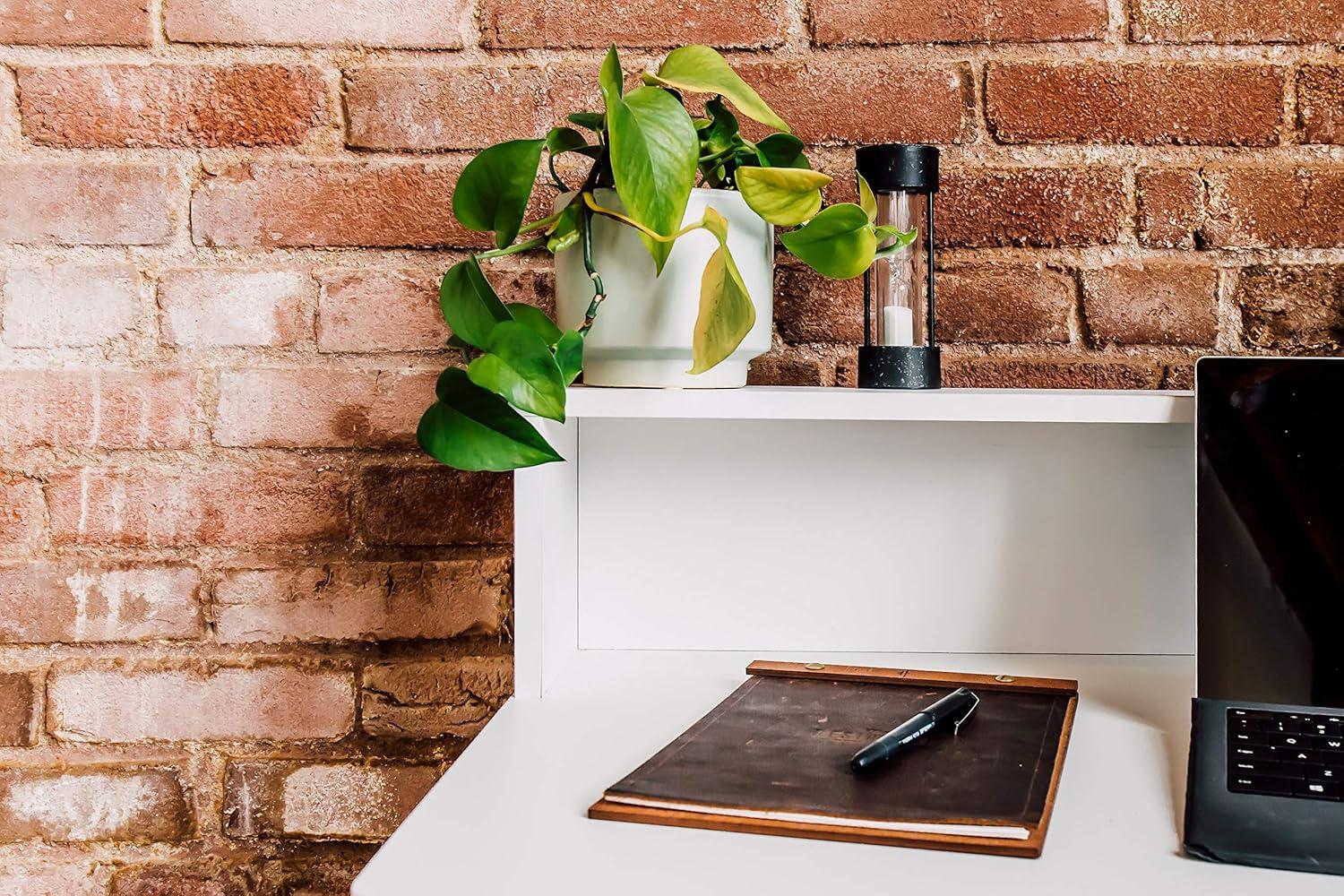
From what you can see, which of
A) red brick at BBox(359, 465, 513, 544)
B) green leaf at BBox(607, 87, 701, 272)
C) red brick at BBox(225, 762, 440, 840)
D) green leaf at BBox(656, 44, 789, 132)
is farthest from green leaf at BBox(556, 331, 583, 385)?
red brick at BBox(225, 762, 440, 840)

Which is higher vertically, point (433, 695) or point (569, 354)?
point (569, 354)

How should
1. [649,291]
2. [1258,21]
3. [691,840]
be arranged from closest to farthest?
1. [691,840]
2. [649,291]
3. [1258,21]

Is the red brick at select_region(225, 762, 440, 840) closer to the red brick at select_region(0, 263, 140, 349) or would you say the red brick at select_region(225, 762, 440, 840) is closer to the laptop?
the red brick at select_region(0, 263, 140, 349)

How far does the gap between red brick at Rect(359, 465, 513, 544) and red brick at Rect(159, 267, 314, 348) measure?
A: 0.17 meters

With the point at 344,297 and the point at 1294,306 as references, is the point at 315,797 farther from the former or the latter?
the point at 1294,306

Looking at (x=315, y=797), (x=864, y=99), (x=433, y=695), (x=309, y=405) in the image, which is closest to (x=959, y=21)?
(x=864, y=99)

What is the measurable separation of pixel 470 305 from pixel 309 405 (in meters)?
0.36

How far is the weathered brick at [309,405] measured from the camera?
1.08 metres

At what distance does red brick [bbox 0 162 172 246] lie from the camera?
107 cm

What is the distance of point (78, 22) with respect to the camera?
1.07 meters

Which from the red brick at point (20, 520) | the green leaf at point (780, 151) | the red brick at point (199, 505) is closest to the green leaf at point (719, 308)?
the green leaf at point (780, 151)

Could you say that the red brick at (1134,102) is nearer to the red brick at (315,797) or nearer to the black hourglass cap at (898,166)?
the black hourglass cap at (898,166)

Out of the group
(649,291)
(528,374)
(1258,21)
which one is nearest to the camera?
(528,374)

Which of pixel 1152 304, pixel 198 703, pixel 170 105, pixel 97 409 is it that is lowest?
pixel 198 703
